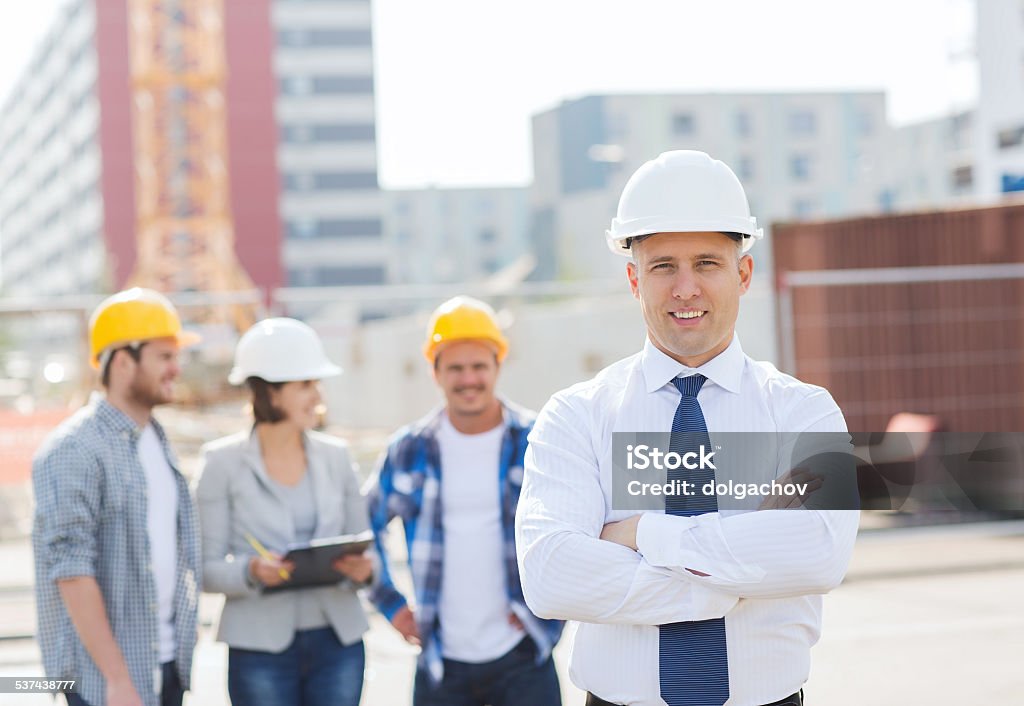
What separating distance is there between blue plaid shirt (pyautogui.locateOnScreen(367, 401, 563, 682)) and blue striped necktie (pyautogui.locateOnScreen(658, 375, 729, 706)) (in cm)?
151

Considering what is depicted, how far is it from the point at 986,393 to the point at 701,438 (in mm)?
9574

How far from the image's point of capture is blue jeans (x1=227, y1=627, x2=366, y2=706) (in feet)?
12.6

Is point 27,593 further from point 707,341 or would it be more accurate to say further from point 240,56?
point 240,56

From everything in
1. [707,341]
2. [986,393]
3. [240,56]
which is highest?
[240,56]

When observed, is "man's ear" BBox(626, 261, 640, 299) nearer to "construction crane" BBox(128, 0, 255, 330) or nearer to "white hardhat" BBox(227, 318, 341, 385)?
"white hardhat" BBox(227, 318, 341, 385)

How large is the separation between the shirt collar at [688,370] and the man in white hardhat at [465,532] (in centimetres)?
151

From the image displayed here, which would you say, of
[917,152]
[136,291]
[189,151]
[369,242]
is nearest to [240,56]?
[369,242]

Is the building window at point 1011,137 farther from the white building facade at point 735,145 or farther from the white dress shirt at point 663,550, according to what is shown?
the white dress shirt at point 663,550

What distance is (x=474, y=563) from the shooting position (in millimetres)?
3926

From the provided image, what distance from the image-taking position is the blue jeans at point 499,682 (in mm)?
3848

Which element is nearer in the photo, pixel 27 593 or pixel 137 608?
pixel 137 608

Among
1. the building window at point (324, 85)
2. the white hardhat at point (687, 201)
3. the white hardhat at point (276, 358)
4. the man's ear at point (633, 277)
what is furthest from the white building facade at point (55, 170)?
the white hardhat at point (687, 201)

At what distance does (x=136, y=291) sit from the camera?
394 cm

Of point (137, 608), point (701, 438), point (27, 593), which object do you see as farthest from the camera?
point (27, 593)
